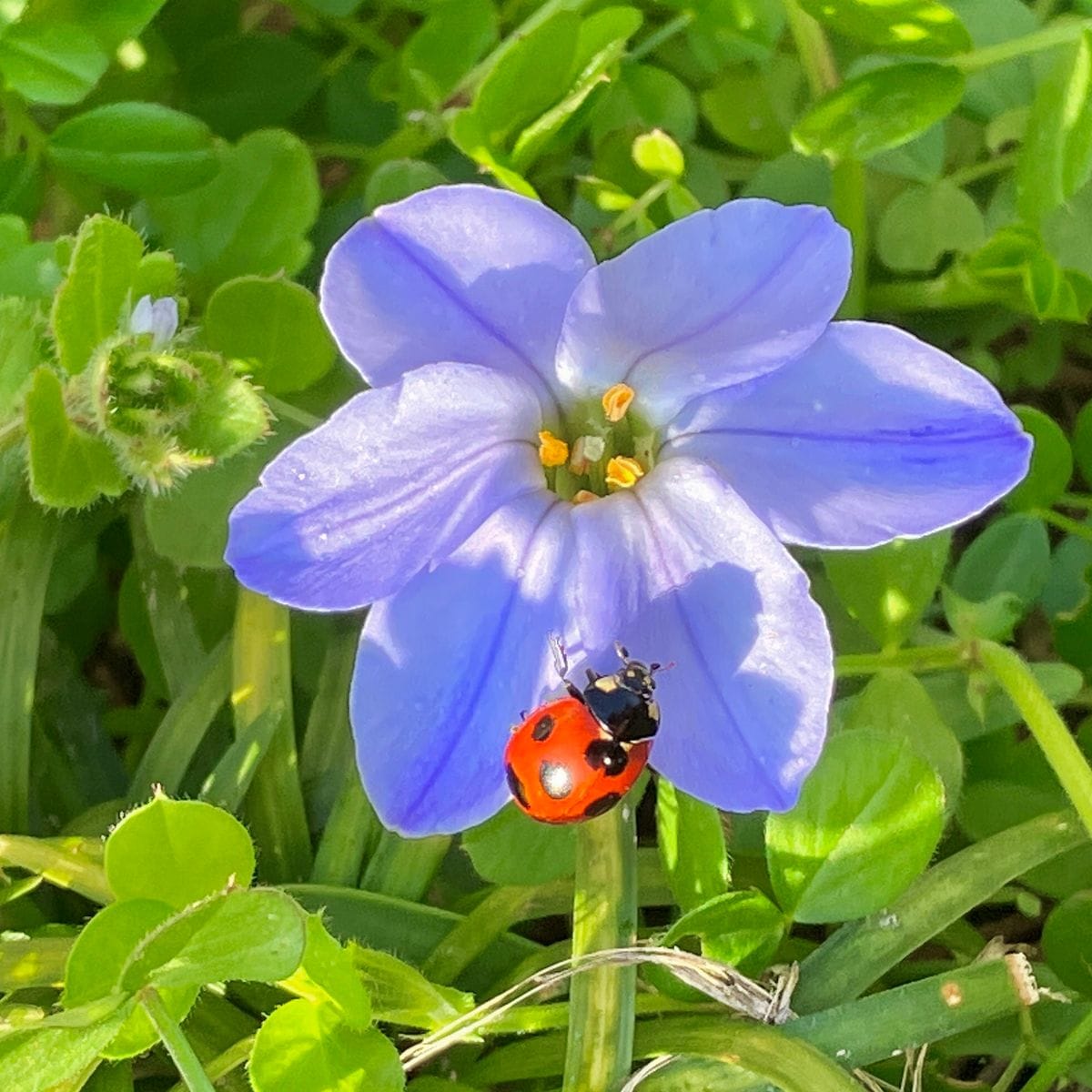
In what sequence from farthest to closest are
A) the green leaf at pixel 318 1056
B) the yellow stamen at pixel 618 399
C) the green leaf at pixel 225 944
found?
the yellow stamen at pixel 618 399 < the green leaf at pixel 318 1056 < the green leaf at pixel 225 944

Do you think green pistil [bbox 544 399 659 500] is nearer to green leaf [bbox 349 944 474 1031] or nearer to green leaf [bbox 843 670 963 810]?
green leaf [bbox 843 670 963 810]

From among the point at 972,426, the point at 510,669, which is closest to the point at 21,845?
the point at 510,669

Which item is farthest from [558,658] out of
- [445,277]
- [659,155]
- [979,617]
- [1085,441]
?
[1085,441]

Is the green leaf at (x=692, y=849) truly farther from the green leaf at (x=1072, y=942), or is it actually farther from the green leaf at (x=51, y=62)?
the green leaf at (x=51, y=62)

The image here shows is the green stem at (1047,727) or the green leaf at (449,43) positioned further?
the green leaf at (449,43)

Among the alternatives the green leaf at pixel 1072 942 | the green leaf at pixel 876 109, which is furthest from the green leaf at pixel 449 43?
the green leaf at pixel 1072 942

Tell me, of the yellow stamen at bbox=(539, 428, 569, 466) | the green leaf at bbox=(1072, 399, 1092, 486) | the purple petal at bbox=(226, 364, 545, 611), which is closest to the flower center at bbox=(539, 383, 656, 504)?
the yellow stamen at bbox=(539, 428, 569, 466)
